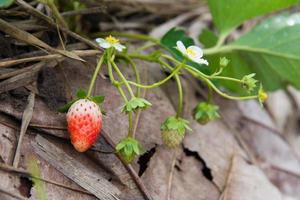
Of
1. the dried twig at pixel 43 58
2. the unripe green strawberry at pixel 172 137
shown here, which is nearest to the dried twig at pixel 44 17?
the dried twig at pixel 43 58

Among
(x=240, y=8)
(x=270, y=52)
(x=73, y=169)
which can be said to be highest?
(x=240, y=8)

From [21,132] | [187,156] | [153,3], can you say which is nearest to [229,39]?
[153,3]

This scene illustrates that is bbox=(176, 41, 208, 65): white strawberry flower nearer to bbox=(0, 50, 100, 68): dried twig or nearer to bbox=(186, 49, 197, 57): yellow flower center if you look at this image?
bbox=(186, 49, 197, 57): yellow flower center

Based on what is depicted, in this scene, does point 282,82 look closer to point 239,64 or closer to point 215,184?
point 239,64

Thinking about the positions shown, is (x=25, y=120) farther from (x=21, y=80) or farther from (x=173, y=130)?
(x=173, y=130)

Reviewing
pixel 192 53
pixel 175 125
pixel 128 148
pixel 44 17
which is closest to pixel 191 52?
pixel 192 53
